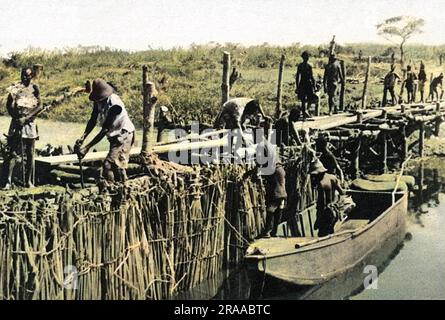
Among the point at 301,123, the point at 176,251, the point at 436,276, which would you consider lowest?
the point at 436,276

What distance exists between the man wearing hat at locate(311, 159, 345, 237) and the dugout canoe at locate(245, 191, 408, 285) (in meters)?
0.27

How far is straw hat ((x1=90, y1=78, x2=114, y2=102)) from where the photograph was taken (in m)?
8.75

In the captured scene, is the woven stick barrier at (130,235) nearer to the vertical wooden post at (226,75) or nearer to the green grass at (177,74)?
the vertical wooden post at (226,75)

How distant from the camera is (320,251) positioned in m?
9.00

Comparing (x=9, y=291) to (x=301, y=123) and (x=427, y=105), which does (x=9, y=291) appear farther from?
(x=427, y=105)

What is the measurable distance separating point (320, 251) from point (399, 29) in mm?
19411

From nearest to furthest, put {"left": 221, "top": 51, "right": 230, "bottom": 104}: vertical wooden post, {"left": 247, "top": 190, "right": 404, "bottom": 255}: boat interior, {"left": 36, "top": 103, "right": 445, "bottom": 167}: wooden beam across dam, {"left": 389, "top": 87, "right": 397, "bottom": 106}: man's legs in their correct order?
{"left": 36, "top": 103, "right": 445, "bottom": 167}: wooden beam across dam, {"left": 247, "top": 190, "right": 404, "bottom": 255}: boat interior, {"left": 221, "top": 51, "right": 230, "bottom": 104}: vertical wooden post, {"left": 389, "top": 87, "right": 397, "bottom": 106}: man's legs

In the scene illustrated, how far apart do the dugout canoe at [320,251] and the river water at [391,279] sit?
182 mm

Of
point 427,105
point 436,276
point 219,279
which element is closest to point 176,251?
point 219,279

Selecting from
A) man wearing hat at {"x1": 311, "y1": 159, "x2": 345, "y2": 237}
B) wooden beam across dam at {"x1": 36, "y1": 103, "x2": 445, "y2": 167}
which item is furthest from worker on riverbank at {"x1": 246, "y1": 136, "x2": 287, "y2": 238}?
wooden beam across dam at {"x1": 36, "y1": 103, "x2": 445, "y2": 167}

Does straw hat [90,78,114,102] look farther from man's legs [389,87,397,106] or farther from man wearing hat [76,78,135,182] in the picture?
man's legs [389,87,397,106]

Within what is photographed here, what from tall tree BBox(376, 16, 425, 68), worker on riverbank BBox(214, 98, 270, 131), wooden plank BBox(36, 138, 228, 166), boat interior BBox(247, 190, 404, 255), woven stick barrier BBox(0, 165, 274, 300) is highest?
tall tree BBox(376, 16, 425, 68)

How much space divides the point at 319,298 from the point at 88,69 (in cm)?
1663

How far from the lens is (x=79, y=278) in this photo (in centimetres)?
733
